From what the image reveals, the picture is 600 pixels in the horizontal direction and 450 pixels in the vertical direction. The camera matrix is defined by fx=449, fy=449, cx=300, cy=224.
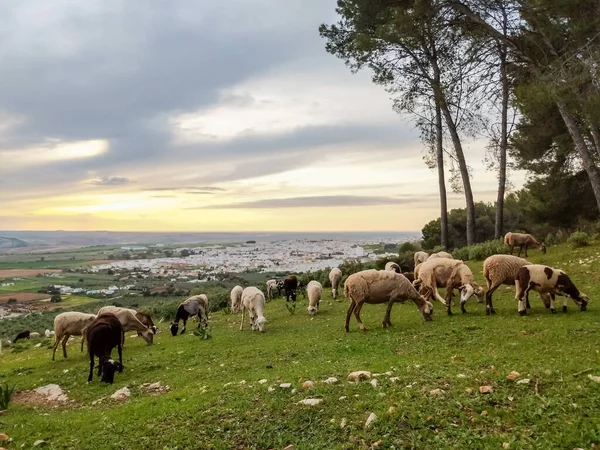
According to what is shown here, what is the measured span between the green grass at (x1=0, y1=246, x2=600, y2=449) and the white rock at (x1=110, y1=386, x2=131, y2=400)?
0.36 meters

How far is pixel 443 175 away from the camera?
30.7 m

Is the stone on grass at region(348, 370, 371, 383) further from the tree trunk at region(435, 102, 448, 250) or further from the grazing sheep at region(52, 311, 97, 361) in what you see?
the tree trunk at region(435, 102, 448, 250)

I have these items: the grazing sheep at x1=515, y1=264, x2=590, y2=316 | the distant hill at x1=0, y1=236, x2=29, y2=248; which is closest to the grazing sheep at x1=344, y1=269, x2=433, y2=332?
the grazing sheep at x1=515, y1=264, x2=590, y2=316

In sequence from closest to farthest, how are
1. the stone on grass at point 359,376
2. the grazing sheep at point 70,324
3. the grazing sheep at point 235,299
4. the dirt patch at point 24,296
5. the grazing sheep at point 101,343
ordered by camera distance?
the stone on grass at point 359,376, the grazing sheep at point 101,343, the grazing sheep at point 70,324, the grazing sheep at point 235,299, the dirt patch at point 24,296

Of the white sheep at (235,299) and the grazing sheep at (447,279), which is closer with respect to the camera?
the grazing sheep at (447,279)

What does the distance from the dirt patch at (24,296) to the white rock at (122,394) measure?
144 ft

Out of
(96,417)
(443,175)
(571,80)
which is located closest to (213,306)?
(443,175)

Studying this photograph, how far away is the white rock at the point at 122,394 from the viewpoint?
32.2ft

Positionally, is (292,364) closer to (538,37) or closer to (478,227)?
(538,37)

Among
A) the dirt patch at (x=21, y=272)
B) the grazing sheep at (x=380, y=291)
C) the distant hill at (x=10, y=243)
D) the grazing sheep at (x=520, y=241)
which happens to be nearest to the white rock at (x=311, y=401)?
the grazing sheep at (x=380, y=291)

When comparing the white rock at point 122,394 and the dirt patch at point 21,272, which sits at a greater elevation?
the white rock at point 122,394

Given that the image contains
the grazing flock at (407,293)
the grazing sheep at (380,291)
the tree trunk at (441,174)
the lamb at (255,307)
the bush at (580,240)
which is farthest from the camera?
the tree trunk at (441,174)

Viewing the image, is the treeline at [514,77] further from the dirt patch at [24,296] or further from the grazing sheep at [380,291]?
the dirt patch at [24,296]

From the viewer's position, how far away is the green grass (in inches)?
215
